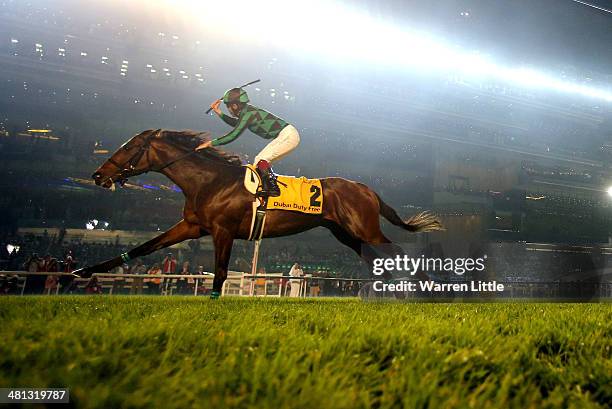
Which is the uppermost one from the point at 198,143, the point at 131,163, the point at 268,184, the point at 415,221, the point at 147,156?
the point at 198,143

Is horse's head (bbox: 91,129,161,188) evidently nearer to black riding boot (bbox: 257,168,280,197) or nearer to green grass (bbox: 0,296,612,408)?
black riding boot (bbox: 257,168,280,197)

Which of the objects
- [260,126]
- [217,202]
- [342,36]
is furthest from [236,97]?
[342,36]

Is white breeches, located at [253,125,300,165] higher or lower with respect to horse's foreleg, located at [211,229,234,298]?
higher

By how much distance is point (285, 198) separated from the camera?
5180mm

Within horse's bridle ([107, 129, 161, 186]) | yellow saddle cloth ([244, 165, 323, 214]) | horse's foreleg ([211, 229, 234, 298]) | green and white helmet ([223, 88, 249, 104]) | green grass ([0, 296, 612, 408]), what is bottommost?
horse's foreleg ([211, 229, 234, 298])

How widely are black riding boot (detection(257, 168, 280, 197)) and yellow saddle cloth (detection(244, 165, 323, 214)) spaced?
58 mm

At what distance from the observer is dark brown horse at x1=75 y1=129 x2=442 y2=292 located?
481cm

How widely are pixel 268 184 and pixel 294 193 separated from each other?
1.40 ft

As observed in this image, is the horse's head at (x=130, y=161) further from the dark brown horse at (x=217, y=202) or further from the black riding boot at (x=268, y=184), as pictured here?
the black riding boot at (x=268, y=184)

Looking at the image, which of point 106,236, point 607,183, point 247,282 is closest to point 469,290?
point 247,282

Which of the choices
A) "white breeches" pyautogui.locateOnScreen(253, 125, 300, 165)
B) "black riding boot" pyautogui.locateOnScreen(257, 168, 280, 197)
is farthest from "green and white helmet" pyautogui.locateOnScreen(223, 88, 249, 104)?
"black riding boot" pyautogui.locateOnScreen(257, 168, 280, 197)

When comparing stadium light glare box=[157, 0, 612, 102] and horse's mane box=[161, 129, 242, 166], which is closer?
horse's mane box=[161, 129, 242, 166]

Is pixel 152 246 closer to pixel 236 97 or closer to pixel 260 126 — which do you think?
pixel 260 126

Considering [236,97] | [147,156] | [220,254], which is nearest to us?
[220,254]
